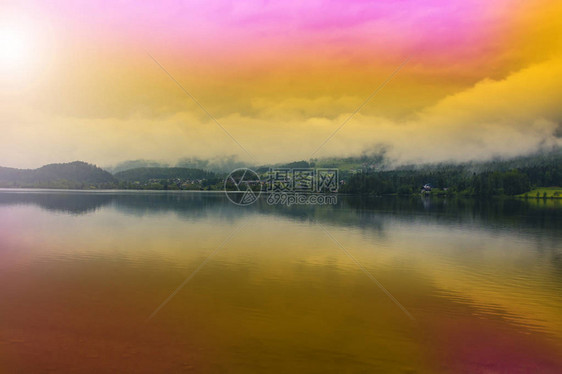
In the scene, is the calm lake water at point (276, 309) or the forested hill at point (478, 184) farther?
the forested hill at point (478, 184)

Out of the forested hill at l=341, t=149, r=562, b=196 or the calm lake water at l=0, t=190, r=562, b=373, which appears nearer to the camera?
the calm lake water at l=0, t=190, r=562, b=373

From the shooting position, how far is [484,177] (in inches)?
6654

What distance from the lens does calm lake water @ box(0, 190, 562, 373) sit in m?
9.20

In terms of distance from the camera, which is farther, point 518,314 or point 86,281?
point 86,281

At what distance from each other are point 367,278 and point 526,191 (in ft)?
564

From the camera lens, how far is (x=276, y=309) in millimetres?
12500

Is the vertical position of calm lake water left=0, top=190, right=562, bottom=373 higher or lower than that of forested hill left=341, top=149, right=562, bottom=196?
lower

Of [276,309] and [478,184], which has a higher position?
[478,184]

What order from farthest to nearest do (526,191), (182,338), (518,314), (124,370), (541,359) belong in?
(526,191)
(518,314)
(182,338)
(541,359)
(124,370)

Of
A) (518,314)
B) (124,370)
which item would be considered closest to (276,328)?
(124,370)

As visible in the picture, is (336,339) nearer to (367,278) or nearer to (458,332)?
(458,332)

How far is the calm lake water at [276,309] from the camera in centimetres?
920

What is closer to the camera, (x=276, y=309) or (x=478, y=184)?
(x=276, y=309)

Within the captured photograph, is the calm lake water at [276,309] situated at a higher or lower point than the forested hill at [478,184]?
lower
